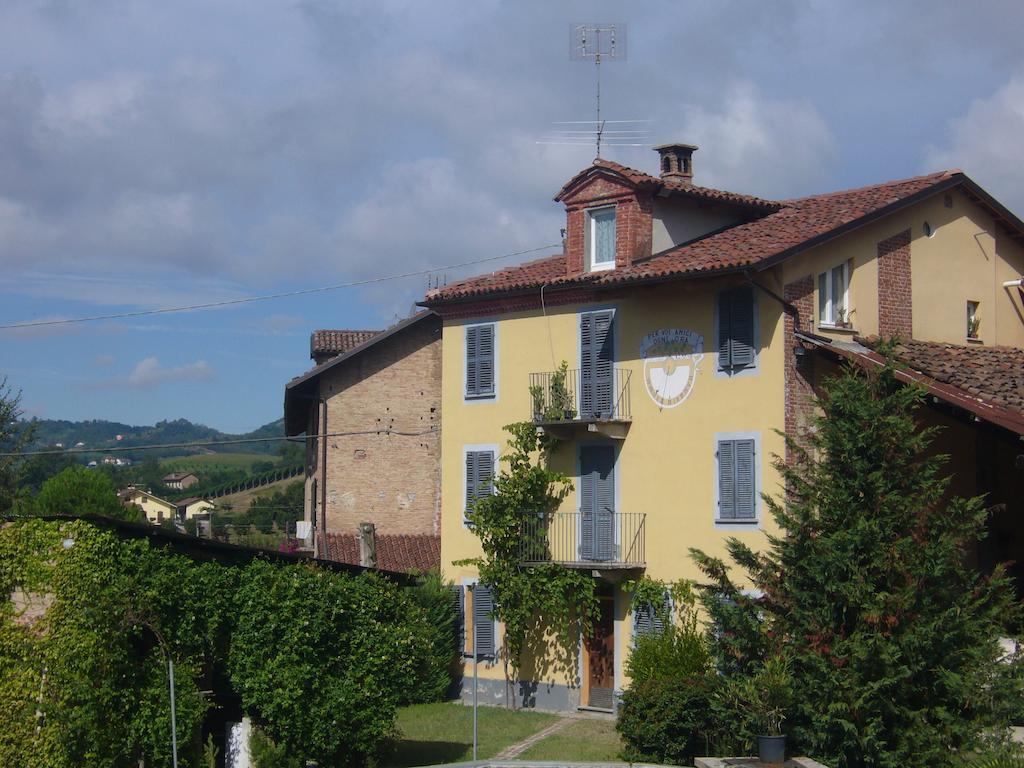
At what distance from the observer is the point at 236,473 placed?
13750 cm

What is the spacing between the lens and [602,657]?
A: 2461 cm

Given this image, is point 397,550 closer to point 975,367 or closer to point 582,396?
point 582,396

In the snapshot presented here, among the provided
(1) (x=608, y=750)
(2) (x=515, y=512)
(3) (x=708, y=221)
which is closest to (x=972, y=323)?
(3) (x=708, y=221)

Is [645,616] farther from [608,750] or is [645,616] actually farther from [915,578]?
[915,578]

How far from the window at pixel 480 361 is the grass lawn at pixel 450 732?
6.37m

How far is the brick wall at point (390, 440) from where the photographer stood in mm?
31453

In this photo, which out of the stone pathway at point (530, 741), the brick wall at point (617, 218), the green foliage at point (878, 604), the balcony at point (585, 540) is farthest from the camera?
the brick wall at point (617, 218)

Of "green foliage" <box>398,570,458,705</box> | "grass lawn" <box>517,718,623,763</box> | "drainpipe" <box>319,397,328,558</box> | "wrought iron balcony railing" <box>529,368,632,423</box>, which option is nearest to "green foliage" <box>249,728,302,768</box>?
"grass lawn" <box>517,718,623,763</box>

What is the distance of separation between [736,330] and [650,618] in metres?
5.51

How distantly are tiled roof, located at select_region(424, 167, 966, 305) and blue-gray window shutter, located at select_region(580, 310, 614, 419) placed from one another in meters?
0.87

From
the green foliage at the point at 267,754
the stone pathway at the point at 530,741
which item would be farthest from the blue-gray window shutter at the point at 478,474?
the green foliage at the point at 267,754

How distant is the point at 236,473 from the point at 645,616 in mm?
118602

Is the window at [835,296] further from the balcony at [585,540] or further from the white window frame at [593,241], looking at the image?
the balcony at [585,540]

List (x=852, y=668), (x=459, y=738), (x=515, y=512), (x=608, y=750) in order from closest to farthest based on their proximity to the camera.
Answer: (x=852, y=668) → (x=608, y=750) → (x=459, y=738) → (x=515, y=512)
